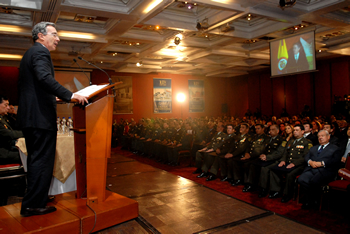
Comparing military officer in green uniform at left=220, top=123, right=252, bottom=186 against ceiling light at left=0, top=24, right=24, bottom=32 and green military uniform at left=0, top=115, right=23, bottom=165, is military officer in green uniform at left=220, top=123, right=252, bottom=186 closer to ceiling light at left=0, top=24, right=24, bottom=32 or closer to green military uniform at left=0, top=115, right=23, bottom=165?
green military uniform at left=0, top=115, right=23, bottom=165

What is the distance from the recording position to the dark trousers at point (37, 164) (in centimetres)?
179

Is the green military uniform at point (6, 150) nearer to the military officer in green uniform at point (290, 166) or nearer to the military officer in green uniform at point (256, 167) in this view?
the military officer in green uniform at point (256, 167)

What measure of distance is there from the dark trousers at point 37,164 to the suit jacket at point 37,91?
0.07 metres

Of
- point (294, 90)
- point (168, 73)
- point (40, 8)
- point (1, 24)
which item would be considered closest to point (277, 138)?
point (40, 8)

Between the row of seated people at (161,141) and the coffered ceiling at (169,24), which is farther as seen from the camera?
the row of seated people at (161,141)

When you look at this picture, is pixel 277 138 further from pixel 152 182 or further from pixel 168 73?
pixel 168 73

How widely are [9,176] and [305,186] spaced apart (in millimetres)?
3614

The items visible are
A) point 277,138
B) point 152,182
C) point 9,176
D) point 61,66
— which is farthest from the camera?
point 61,66

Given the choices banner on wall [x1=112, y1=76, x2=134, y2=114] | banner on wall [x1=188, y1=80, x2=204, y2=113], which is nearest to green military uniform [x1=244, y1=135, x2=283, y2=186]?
banner on wall [x1=112, y1=76, x2=134, y2=114]

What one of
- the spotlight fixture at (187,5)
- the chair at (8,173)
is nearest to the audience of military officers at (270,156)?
the spotlight fixture at (187,5)

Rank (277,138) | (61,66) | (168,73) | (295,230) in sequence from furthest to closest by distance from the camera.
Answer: (168,73) → (61,66) → (277,138) → (295,230)

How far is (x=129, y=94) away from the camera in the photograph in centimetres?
1298

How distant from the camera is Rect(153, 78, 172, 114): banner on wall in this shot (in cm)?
1381

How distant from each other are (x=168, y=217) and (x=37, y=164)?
4.10 feet
